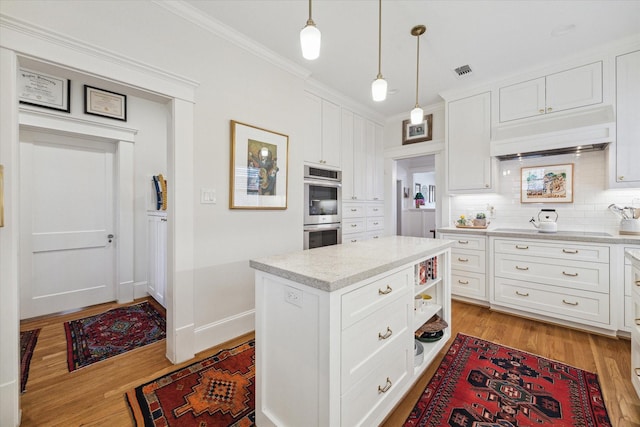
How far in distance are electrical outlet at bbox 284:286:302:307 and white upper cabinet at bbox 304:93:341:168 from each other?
2.26 metres

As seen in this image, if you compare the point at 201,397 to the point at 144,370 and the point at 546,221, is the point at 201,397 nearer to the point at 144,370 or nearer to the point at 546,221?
the point at 144,370

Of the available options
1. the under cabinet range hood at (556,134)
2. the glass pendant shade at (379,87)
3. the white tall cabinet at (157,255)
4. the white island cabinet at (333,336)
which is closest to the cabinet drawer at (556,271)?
the under cabinet range hood at (556,134)

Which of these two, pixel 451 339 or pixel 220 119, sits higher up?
pixel 220 119

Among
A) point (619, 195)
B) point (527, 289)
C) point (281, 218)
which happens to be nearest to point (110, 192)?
point (281, 218)

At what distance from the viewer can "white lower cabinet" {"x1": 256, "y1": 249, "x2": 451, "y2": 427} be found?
3.59 ft

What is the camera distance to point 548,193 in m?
3.17

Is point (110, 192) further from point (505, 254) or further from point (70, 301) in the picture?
point (505, 254)

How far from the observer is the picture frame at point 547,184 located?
120 inches

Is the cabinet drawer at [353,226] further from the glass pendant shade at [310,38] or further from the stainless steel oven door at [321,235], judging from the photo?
the glass pendant shade at [310,38]

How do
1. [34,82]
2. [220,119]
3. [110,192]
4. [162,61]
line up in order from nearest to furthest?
[162,61] < [220,119] < [34,82] < [110,192]

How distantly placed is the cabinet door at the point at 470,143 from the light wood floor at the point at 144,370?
5.57ft

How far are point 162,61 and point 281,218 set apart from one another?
1670 mm

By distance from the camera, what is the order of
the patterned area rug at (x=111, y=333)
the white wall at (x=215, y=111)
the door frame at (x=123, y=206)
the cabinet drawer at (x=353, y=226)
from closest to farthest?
the white wall at (x=215, y=111) < the patterned area rug at (x=111, y=333) < the door frame at (x=123, y=206) < the cabinet drawer at (x=353, y=226)

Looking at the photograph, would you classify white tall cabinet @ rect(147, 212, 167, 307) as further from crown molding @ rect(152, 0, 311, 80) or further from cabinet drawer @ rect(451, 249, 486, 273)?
cabinet drawer @ rect(451, 249, 486, 273)
